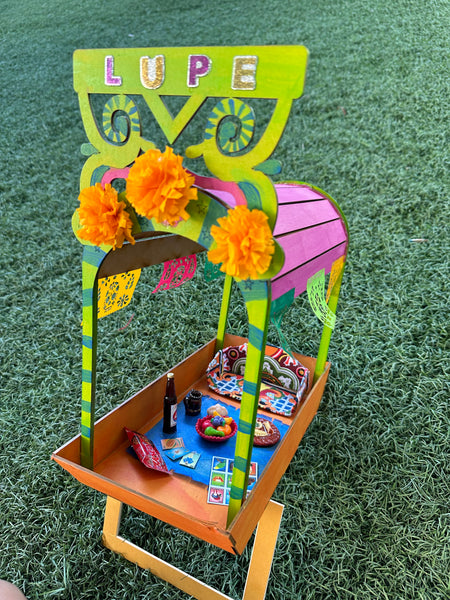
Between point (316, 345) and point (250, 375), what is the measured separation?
→ 1785 mm

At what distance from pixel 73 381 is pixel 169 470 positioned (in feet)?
3.83

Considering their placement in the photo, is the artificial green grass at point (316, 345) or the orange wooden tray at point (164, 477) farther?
the artificial green grass at point (316, 345)

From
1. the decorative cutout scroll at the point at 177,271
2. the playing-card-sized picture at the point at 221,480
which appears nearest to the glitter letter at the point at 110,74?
the decorative cutout scroll at the point at 177,271

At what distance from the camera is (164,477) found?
5.20 feet

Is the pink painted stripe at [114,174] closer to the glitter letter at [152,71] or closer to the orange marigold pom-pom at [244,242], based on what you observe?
the glitter letter at [152,71]

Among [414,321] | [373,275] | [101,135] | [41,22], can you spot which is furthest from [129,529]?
[41,22]

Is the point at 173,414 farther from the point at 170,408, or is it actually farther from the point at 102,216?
the point at 102,216

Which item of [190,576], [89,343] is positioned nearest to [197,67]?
[89,343]

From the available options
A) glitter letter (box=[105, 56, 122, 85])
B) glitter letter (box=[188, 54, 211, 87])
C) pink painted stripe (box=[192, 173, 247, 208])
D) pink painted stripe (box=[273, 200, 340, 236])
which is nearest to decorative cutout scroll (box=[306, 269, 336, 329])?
pink painted stripe (box=[273, 200, 340, 236])

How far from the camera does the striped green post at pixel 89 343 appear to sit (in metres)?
1.30

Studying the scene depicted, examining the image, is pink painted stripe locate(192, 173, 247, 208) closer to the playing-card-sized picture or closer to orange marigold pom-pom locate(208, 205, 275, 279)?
orange marigold pom-pom locate(208, 205, 275, 279)

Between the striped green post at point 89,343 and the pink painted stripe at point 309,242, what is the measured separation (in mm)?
562

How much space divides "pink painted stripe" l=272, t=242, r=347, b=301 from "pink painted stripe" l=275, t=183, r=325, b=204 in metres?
0.23

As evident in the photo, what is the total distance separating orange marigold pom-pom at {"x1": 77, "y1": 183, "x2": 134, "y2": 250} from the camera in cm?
111
